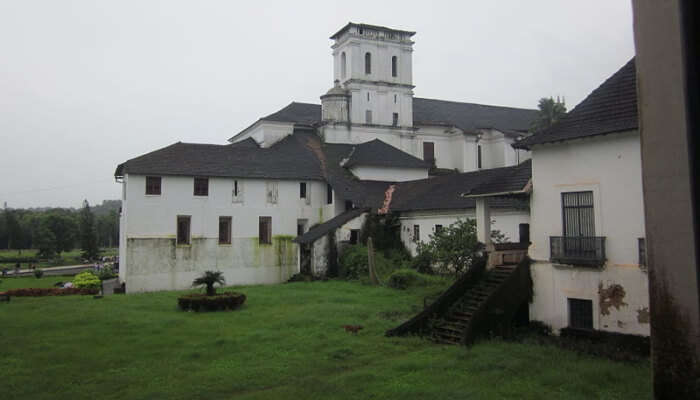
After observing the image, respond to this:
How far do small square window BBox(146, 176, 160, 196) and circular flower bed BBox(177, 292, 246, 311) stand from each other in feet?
39.6

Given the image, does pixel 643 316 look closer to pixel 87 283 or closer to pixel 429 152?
pixel 87 283

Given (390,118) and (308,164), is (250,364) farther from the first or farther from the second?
(390,118)

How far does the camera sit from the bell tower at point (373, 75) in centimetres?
4522

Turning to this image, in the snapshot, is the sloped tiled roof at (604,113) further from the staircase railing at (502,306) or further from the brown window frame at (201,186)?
the brown window frame at (201,186)

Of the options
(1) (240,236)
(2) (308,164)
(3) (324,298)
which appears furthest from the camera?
(2) (308,164)

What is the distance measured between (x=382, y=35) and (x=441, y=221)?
24.6m

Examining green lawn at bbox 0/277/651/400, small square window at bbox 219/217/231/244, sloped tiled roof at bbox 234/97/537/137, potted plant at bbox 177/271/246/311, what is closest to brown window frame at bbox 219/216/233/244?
small square window at bbox 219/217/231/244

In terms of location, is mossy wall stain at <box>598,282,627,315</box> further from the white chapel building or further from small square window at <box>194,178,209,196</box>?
small square window at <box>194,178,209,196</box>

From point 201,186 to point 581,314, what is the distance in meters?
23.1

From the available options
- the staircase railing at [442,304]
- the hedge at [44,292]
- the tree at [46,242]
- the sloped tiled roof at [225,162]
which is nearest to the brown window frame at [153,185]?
the sloped tiled roof at [225,162]

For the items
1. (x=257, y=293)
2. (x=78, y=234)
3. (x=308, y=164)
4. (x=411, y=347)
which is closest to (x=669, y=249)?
(x=411, y=347)

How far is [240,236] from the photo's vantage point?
3228cm

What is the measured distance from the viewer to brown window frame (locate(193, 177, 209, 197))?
3138 cm

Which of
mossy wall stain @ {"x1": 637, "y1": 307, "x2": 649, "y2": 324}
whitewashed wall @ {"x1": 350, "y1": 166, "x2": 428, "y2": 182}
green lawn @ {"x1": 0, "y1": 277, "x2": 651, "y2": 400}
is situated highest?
whitewashed wall @ {"x1": 350, "y1": 166, "x2": 428, "y2": 182}
